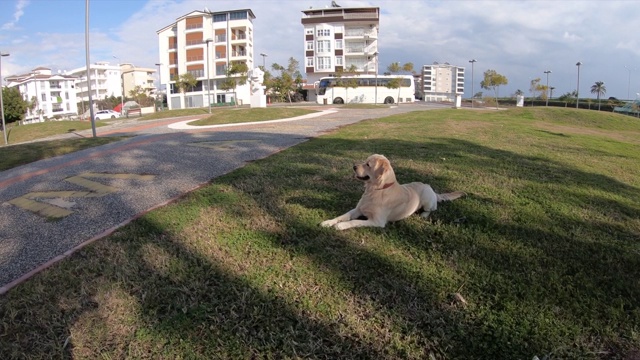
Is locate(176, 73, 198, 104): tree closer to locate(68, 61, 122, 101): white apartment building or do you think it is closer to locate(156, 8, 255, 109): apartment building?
locate(156, 8, 255, 109): apartment building

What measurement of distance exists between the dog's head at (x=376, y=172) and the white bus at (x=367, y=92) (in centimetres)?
4713

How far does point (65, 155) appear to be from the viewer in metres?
10.3

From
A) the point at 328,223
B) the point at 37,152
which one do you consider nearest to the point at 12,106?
the point at 37,152

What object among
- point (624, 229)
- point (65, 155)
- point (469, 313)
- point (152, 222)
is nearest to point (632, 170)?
point (624, 229)

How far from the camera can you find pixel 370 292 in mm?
2920

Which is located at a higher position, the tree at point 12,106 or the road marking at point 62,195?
the tree at point 12,106

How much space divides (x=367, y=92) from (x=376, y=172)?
1961 inches

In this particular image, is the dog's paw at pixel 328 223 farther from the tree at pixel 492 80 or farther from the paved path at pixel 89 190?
the tree at pixel 492 80

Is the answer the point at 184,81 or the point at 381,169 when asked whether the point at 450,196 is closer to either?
the point at 381,169

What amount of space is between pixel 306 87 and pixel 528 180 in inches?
2556

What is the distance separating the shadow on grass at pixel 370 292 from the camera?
2.45m

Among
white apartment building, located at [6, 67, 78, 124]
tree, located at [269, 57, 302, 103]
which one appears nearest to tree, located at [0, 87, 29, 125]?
tree, located at [269, 57, 302, 103]

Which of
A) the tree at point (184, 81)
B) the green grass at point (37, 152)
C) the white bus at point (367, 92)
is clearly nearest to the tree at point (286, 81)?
the white bus at point (367, 92)

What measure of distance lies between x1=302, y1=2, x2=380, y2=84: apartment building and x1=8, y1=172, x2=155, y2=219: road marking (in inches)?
2639
